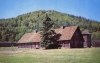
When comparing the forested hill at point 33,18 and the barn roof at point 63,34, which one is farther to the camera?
the barn roof at point 63,34

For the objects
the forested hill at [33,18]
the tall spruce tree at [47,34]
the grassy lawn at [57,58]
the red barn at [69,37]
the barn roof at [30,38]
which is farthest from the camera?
the barn roof at [30,38]

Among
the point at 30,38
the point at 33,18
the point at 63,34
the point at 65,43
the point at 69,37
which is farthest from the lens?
the point at 30,38

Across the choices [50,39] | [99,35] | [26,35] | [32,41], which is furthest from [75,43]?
[99,35]

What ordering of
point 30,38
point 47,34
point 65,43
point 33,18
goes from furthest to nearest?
point 30,38 → point 65,43 → point 47,34 → point 33,18

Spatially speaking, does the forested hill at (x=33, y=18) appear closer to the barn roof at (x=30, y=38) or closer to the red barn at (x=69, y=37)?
the red barn at (x=69, y=37)

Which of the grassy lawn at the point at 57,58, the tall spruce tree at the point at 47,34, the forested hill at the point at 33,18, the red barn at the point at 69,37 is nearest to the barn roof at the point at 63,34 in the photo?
the red barn at the point at 69,37

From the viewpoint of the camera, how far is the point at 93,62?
7.12 meters

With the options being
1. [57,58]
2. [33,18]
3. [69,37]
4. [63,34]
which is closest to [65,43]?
[69,37]

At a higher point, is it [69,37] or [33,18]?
[33,18]

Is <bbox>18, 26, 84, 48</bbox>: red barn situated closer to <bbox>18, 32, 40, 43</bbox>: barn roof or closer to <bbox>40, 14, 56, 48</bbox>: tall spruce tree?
<bbox>18, 32, 40, 43</bbox>: barn roof

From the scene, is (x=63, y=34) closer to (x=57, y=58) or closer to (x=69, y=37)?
(x=69, y=37)

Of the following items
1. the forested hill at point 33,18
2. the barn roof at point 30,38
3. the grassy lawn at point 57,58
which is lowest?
the grassy lawn at point 57,58

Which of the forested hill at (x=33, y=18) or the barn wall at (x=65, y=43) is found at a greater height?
the forested hill at (x=33, y=18)

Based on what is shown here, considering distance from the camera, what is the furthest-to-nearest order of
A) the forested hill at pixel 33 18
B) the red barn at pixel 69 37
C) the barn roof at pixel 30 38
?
1. the barn roof at pixel 30 38
2. the red barn at pixel 69 37
3. the forested hill at pixel 33 18
